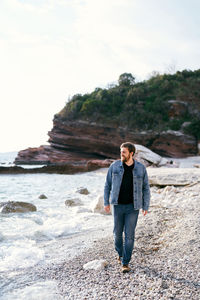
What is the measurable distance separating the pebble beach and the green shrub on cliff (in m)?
28.5

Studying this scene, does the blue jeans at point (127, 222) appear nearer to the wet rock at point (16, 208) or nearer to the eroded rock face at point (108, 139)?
the wet rock at point (16, 208)

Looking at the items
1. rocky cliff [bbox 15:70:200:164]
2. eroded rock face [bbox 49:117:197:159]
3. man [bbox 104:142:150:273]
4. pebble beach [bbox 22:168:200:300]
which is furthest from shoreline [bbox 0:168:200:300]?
rocky cliff [bbox 15:70:200:164]

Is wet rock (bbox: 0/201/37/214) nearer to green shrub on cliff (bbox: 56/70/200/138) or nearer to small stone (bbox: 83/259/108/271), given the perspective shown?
small stone (bbox: 83/259/108/271)

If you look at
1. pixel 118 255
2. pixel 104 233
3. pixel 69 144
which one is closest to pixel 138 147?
pixel 69 144

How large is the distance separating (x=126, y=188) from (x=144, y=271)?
1.09 metres

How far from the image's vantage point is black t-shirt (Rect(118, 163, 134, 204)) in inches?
131

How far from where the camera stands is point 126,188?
335cm

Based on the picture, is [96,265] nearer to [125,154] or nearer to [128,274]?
[128,274]

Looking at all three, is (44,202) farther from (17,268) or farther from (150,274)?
(150,274)

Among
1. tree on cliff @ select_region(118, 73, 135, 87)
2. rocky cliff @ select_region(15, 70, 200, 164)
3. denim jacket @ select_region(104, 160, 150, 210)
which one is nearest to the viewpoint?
denim jacket @ select_region(104, 160, 150, 210)

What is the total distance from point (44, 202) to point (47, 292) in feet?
23.1

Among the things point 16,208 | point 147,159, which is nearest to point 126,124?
point 147,159

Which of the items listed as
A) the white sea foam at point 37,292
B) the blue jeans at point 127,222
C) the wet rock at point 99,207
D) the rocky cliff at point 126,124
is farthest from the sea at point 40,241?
the rocky cliff at point 126,124

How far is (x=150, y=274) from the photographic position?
3.09 meters
